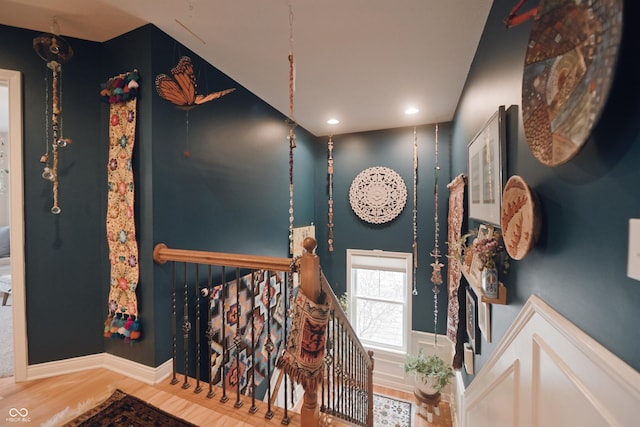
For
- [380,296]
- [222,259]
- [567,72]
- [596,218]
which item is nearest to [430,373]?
[380,296]

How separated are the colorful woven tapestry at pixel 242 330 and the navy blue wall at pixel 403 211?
1644 mm

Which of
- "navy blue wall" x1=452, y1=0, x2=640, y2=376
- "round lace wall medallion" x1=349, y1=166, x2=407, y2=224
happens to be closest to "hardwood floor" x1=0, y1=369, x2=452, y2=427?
"navy blue wall" x1=452, y1=0, x2=640, y2=376

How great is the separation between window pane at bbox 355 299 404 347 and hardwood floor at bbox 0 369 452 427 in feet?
9.16

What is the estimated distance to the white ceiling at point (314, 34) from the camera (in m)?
1.55

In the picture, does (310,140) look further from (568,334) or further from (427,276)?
(568,334)

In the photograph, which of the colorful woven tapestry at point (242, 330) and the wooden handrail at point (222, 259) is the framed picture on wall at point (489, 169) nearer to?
the wooden handrail at point (222, 259)

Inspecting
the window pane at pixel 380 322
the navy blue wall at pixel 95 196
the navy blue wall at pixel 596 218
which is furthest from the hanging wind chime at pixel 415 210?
the navy blue wall at pixel 95 196

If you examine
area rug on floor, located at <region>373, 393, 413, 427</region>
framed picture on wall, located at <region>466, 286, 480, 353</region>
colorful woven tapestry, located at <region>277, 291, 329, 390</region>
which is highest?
colorful woven tapestry, located at <region>277, 291, 329, 390</region>

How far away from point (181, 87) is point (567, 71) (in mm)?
1916

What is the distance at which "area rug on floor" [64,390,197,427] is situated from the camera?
131 centimetres

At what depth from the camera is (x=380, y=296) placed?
416 centimetres

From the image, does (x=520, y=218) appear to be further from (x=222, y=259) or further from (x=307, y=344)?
(x=222, y=259)

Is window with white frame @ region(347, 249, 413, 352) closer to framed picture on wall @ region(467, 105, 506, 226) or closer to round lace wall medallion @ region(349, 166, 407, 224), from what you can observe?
round lace wall medallion @ region(349, 166, 407, 224)

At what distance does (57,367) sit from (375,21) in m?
3.34
